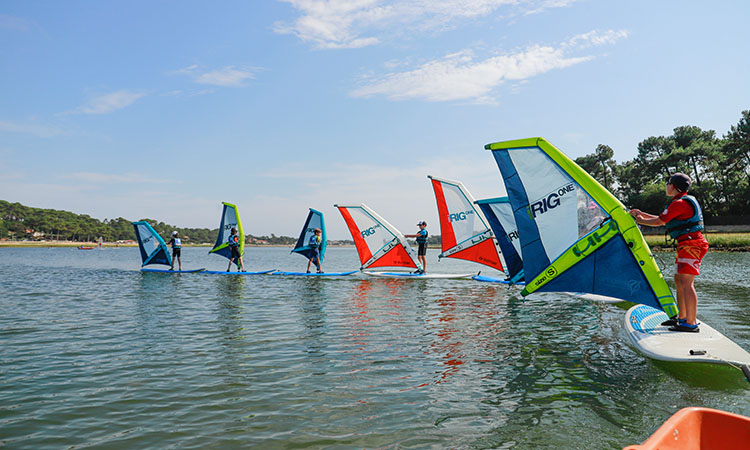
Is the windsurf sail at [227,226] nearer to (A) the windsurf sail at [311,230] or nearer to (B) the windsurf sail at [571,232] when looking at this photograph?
(A) the windsurf sail at [311,230]

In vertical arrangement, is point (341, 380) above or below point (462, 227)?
below

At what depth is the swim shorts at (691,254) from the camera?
633cm

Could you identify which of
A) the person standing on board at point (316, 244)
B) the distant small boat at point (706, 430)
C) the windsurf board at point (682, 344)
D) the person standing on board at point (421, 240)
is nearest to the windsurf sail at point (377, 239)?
the person standing on board at point (421, 240)

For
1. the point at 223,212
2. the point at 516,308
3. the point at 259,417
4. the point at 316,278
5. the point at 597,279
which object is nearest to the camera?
the point at 259,417

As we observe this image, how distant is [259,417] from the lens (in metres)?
4.66

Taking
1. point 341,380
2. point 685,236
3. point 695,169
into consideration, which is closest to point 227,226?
point 341,380

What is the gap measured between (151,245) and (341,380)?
23280 mm

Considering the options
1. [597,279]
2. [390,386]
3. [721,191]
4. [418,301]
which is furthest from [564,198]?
[721,191]

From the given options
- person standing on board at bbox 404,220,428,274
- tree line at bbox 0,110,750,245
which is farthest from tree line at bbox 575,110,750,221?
person standing on board at bbox 404,220,428,274

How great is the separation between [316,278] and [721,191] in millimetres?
65386

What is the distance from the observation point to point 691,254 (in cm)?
636

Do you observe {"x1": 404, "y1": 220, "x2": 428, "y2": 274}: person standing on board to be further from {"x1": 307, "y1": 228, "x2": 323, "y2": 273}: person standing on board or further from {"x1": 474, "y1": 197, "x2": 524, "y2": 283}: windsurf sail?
{"x1": 474, "y1": 197, "x2": 524, "y2": 283}: windsurf sail

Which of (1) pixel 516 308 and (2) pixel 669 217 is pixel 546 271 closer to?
(2) pixel 669 217

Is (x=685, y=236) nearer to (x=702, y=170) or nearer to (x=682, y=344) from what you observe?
(x=682, y=344)
